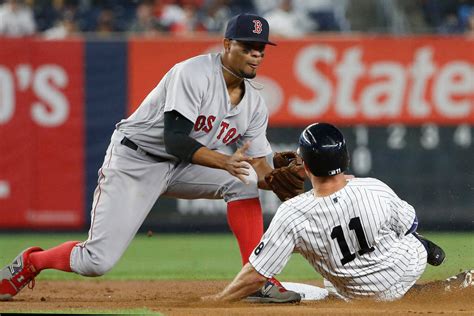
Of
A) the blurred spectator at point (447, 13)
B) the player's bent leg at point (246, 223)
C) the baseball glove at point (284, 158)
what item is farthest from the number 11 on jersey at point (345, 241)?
the blurred spectator at point (447, 13)

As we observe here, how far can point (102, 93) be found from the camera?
1234 centimetres

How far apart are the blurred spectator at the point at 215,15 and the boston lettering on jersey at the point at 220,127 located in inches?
274

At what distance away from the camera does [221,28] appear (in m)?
13.4

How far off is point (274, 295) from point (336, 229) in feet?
2.94

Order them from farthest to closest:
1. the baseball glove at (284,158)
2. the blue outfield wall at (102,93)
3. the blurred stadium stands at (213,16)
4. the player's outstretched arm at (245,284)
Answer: the blurred stadium stands at (213,16) < the blue outfield wall at (102,93) < the baseball glove at (284,158) < the player's outstretched arm at (245,284)

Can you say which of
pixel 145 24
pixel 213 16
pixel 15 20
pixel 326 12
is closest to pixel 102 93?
pixel 145 24

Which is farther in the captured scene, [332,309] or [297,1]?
[297,1]

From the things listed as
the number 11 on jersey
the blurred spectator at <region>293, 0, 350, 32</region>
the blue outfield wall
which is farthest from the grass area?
the blurred spectator at <region>293, 0, 350, 32</region>

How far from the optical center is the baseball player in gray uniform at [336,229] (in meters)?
5.52

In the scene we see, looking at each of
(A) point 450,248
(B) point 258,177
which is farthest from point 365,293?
(A) point 450,248

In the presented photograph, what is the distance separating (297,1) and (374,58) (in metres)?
2.28

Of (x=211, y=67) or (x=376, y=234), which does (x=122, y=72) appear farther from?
(x=376, y=234)

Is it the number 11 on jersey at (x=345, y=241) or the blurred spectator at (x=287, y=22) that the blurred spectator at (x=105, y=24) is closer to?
the blurred spectator at (x=287, y=22)

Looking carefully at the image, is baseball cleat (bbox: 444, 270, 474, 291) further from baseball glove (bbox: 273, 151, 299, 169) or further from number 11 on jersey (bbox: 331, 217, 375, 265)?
baseball glove (bbox: 273, 151, 299, 169)
